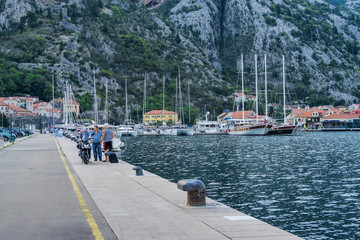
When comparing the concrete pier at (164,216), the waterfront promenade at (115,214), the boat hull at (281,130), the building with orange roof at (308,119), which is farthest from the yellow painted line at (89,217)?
the building with orange roof at (308,119)

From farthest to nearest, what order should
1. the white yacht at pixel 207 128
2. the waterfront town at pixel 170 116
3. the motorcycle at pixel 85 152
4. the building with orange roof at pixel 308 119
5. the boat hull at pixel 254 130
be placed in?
the building with orange roof at pixel 308 119
the waterfront town at pixel 170 116
the white yacht at pixel 207 128
the boat hull at pixel 254 130
the motorcycle at pixel 85 152

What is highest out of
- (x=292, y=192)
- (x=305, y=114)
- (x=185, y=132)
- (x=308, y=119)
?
(x=305, y=114)

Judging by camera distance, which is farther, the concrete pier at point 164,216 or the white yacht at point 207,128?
the white yacht at point 207,128

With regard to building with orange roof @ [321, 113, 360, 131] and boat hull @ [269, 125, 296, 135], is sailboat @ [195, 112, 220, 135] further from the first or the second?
building with orange roof @ [321, 113, 360, 131]

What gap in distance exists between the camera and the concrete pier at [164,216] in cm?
945

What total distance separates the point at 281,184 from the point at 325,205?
6.04 m

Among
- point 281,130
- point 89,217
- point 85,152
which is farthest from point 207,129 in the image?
point 89,217

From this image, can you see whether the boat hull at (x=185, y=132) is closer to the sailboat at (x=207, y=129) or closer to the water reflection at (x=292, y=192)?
the sailboat at (x=207, y=129)

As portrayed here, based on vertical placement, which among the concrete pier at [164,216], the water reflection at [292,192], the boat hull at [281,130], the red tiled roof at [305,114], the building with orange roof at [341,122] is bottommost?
the water reflection at [292,192]

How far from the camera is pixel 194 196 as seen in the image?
12648mm

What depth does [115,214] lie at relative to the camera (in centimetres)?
1151

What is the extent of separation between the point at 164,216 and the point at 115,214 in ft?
4.10

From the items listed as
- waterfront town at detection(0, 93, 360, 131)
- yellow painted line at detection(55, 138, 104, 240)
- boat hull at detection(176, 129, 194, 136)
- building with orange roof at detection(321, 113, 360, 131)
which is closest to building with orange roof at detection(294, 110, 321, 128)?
waterfront town at detection(0, 93, 360, 131)

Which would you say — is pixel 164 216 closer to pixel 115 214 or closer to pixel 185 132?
pixel 115 214
